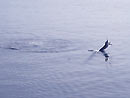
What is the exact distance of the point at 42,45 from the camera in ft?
109

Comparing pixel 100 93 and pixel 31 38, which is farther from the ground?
pixel 31 38

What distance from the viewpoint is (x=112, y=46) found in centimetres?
3353

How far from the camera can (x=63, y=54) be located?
30.9 meters

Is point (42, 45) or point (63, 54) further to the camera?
point (42, 45)

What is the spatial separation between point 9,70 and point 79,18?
22.4 m

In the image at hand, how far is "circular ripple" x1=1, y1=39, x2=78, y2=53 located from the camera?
105 feet

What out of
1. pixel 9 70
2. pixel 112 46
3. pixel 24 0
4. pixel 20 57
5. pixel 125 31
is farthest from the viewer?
pixel 24 0

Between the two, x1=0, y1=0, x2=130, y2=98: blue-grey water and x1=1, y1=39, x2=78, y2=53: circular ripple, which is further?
x1=1, y1=39, x2=78, y2=53: circular ripple

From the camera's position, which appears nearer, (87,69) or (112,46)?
(87,69)

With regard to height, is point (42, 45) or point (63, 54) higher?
point (42, 45)

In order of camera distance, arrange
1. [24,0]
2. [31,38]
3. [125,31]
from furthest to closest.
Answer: [24,0] → [125,31] → [31,38]

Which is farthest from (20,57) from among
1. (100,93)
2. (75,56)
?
(100,93)

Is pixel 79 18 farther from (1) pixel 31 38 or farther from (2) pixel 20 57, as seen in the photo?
(2) pixel 20 57

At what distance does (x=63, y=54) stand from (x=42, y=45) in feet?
10.8
